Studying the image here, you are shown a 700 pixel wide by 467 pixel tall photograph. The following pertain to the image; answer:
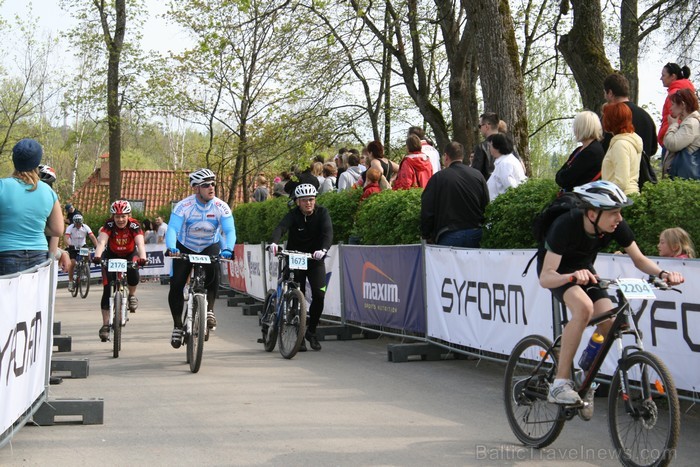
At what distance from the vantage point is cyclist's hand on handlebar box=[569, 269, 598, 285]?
6395mm

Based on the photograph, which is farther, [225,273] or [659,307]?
[225,273]

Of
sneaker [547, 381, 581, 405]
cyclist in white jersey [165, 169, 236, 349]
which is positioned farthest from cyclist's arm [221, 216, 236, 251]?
sneaker [547, 381, 581, 405]

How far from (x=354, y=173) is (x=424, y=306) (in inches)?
242

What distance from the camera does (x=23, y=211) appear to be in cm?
891

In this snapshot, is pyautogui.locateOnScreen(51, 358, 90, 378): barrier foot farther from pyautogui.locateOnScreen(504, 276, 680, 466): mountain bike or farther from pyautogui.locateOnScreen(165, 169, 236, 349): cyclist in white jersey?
pyautogui.locateOnScreen(504, 276, 680, 466): mountain bike

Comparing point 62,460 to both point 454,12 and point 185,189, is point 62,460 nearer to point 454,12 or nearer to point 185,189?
point 454,12

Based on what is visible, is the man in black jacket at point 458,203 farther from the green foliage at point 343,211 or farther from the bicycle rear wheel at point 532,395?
the bicycle rear wheel at point 532,395

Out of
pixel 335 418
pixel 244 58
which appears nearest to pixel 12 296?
pixel 335 418

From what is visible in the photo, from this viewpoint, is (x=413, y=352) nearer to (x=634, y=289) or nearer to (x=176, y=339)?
(x=176, y=339)

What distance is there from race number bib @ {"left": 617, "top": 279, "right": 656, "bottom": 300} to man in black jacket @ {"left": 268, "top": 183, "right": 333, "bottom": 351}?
7.36 m

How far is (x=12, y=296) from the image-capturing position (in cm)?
649

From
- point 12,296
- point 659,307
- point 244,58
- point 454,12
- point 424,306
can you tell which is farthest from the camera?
point 244,58

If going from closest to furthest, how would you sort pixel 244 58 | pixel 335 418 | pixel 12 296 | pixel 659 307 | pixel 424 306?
pixel 12 296 < pixel 659 307 < pixel 335 418 < pixel 424 306 < pixel 244 58

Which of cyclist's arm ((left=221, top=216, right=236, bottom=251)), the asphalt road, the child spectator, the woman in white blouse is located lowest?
the asphalt road
